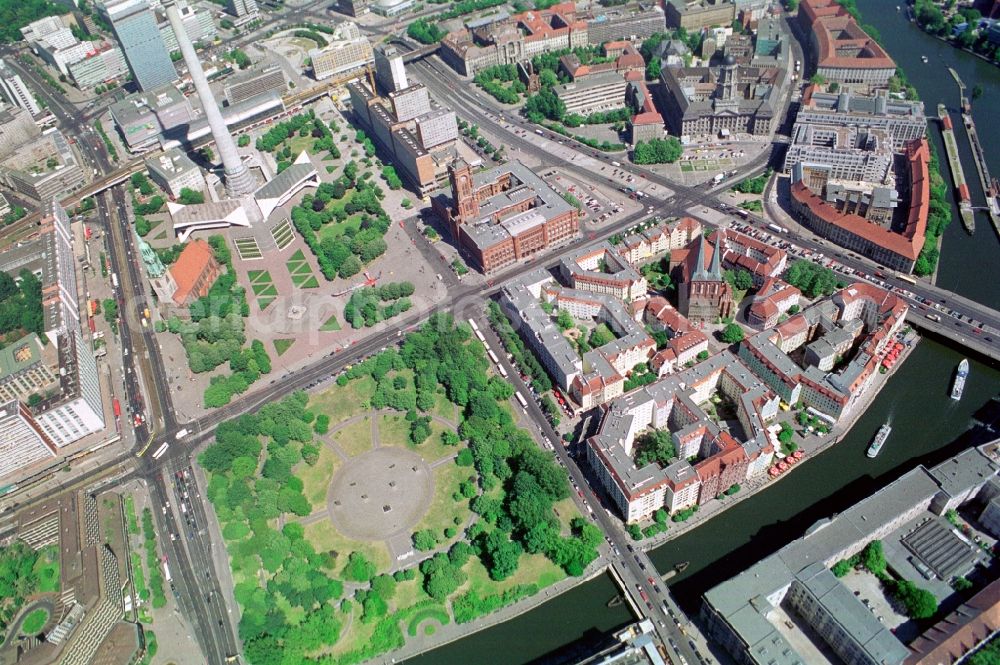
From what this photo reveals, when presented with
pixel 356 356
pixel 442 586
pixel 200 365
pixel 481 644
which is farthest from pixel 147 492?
pixel 481 644

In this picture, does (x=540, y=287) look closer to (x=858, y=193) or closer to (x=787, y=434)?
(x=787, y=434)

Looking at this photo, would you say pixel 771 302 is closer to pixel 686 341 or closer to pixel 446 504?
pixel 686 341

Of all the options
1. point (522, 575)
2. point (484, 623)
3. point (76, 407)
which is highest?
point (76, 407)

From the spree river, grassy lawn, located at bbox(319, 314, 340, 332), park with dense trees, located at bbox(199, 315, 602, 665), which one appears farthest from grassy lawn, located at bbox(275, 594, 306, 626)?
grassy lawn, located at bbox(319, 314, 340, 332)

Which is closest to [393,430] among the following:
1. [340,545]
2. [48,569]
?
[340,545]

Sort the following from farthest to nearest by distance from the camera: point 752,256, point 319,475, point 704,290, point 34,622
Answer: point 752,256
point 704,290
point 319,475
point 34,622

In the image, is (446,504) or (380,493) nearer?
(446,504)

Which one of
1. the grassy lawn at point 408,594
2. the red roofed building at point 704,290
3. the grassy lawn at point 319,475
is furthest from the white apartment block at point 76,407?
the red roofed building at point 704,290

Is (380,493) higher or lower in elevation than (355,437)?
lower

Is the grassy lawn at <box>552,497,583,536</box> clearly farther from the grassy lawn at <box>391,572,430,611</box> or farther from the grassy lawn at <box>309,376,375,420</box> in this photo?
the grassy lawn at <box>309,376,375,420</box>
